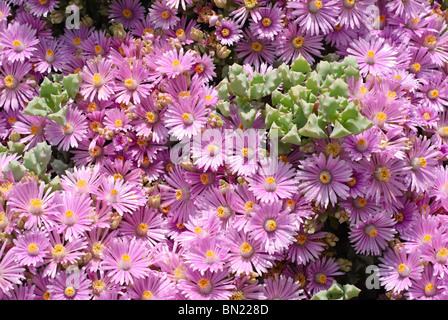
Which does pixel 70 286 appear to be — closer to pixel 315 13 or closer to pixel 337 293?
pixel 337 293

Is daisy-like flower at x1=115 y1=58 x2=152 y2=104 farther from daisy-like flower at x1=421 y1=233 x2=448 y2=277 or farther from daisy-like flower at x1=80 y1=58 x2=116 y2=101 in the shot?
daisy-like flower at x1=421 y1=233 x2=448 y2=277

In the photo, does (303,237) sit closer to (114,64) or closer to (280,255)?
(280,255)

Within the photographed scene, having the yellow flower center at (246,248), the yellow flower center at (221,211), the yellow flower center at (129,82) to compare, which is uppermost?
the yellow flower center at (129,82)

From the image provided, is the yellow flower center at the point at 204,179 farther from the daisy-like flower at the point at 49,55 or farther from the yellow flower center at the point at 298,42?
the daisy-like flower at the point at 49,55

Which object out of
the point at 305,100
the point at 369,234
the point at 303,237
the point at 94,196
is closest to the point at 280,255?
the point at 303,237

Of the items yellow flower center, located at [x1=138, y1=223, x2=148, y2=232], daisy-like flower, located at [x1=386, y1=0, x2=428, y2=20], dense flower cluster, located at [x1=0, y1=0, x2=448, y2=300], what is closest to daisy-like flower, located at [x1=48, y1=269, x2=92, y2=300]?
dense flower cluster, located at [x1=0, y1=0, x2=448, y2=300]

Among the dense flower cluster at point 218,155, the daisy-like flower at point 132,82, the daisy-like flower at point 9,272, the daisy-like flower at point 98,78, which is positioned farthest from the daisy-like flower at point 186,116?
the daisy-like flower at point 9,272

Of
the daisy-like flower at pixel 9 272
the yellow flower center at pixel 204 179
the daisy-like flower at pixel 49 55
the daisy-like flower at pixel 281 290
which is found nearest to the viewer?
the daisy-like flower at pixel 9 272

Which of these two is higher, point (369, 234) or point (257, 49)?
point (257, 49)
